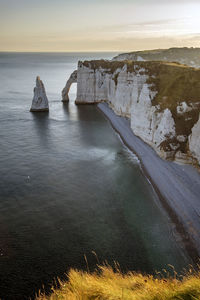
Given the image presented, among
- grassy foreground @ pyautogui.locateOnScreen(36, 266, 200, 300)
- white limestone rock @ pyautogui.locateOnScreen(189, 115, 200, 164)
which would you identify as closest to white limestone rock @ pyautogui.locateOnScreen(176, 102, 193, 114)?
white limestone rock @ pyautogui.locateOnScreen(189, 115, 200, 164)

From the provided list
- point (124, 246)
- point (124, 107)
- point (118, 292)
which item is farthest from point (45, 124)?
point (118, 292)

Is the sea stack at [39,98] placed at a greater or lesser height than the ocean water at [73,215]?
greater

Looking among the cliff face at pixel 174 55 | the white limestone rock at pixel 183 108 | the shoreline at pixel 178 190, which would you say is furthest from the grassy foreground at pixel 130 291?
the cliff face at pixel 174 55

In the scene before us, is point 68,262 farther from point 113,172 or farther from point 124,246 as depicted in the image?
point 113,172

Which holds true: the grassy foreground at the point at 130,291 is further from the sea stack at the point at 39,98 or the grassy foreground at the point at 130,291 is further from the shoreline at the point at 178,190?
the sea stack at the point at 39,98

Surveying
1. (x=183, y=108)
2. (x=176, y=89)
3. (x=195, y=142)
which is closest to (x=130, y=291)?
(x=195, y=142)

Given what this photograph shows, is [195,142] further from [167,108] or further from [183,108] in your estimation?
[167,108]
